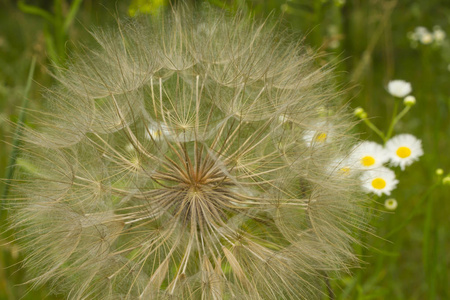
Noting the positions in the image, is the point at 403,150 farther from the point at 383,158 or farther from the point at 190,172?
the point at 190,172

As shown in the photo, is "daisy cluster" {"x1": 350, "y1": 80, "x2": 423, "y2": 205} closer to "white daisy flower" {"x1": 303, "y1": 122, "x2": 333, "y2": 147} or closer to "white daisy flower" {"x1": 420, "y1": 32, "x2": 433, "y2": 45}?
"white daisy flower" {"x1": 303, "y1": 122, "x2": 333, "y2": 147}

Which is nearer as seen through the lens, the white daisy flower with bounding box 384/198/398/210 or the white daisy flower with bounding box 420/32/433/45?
the white daisy flower with bounding box 384/198/398/210

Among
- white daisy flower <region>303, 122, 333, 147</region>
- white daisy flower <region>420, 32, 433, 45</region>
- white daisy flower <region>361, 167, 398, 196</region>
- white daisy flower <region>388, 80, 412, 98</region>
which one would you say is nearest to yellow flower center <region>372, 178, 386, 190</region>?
white daisy flower <region>361, 167, 398, 196</region>

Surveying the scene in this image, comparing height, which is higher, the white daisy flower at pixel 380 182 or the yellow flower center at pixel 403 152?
the yellow flower center at pixel 403 152

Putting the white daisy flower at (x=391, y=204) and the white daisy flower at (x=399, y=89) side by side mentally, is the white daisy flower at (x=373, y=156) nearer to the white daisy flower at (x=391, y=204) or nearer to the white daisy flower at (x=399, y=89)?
the white daisy flower at (x=391, y=204)

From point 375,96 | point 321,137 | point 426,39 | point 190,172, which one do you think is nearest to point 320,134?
point 321,137

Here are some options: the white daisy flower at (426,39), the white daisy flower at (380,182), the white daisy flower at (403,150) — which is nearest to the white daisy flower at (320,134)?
the white daisy flower at (380,182)

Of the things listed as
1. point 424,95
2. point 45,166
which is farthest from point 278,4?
point 45,166

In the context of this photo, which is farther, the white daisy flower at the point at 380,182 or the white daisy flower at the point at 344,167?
the white daisy flower at the point at 380,182
